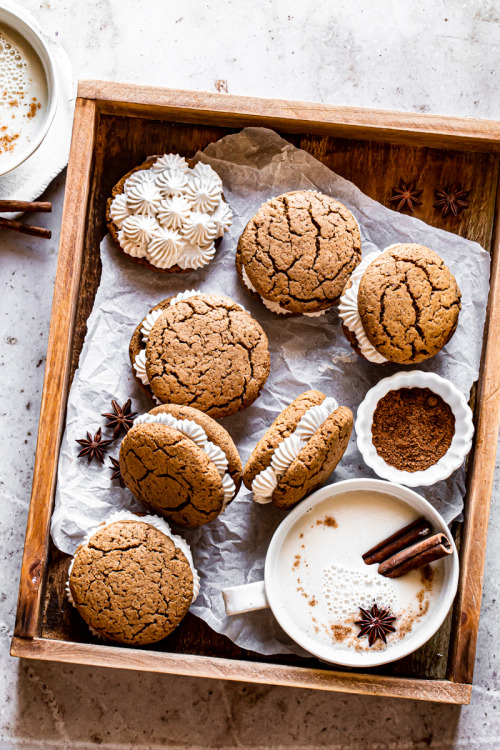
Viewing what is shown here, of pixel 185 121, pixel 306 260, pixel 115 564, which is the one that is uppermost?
pixel 185 121

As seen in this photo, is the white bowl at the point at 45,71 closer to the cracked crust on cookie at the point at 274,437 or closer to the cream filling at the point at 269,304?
the cream filling at the point at 269,304

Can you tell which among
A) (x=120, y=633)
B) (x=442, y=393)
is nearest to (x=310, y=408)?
(x=442, y=393)

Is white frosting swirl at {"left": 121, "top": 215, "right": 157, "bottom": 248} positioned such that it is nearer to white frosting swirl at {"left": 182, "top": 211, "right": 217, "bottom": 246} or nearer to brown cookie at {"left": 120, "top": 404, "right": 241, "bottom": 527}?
white frosting swirl at {"left": 182, "top": 211, "right": 217, "bottom": 246}

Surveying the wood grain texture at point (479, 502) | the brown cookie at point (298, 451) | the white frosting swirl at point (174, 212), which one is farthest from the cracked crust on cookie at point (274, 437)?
the white frosting swirl at point (174, 212)

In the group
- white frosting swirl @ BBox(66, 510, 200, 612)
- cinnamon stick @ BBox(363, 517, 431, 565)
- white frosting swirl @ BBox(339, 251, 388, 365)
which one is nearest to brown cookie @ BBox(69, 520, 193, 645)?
white frosting swirl @ BBox(66, 510, 200, 612)

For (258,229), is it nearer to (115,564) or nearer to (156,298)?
(156,298)

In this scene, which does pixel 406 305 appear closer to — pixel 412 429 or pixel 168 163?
pixel 412 429
